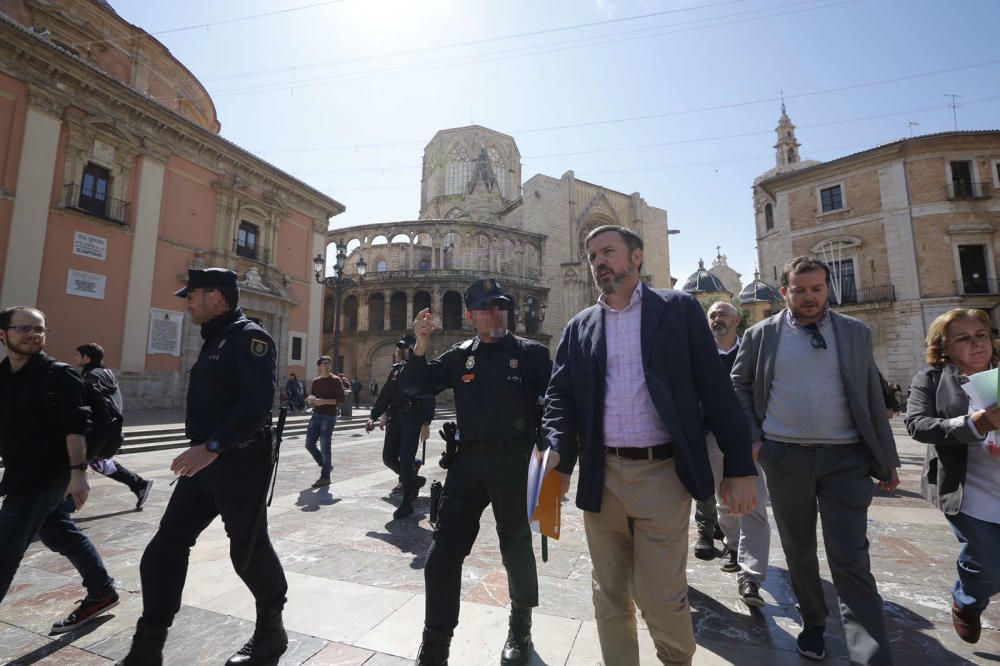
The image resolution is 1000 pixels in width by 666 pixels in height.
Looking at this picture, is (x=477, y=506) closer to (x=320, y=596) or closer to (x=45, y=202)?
(x=320, y=596)

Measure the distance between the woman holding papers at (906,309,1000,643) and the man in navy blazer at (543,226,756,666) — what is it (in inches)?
56.4

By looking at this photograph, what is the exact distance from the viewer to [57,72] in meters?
14.0

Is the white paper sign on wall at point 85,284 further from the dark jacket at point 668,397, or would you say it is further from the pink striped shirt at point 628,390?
the pink striped shirt at point 628,390

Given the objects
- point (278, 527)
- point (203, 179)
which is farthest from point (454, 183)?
point (278, 527)

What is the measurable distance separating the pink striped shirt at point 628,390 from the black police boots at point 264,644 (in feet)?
6.25

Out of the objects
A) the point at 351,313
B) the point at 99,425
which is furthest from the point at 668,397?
the point at 351,313

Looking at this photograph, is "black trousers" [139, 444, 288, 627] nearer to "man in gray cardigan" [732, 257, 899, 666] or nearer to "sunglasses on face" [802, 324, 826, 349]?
"man in gray cardigan" [732, 257, 899, 666]

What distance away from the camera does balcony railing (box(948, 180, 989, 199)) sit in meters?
21.7

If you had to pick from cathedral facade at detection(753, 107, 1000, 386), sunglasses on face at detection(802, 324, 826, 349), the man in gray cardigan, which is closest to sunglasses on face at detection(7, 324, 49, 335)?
the man in gray cardigan

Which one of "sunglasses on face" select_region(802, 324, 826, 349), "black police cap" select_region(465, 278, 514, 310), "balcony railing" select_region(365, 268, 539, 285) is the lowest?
"sunglasses on face" select_region(802, 324, 826, 349)

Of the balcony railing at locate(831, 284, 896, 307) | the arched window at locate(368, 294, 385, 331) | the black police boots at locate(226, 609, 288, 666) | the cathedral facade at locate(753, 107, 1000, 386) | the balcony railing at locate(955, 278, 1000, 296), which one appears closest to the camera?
the black police boots at locate(226, 609, 288, 666)

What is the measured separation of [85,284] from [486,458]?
17.6 meters

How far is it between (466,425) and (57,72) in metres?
19.3

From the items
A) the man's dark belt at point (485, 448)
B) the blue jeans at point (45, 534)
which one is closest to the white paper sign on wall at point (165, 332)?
the blue jeans at point (45, 534)
